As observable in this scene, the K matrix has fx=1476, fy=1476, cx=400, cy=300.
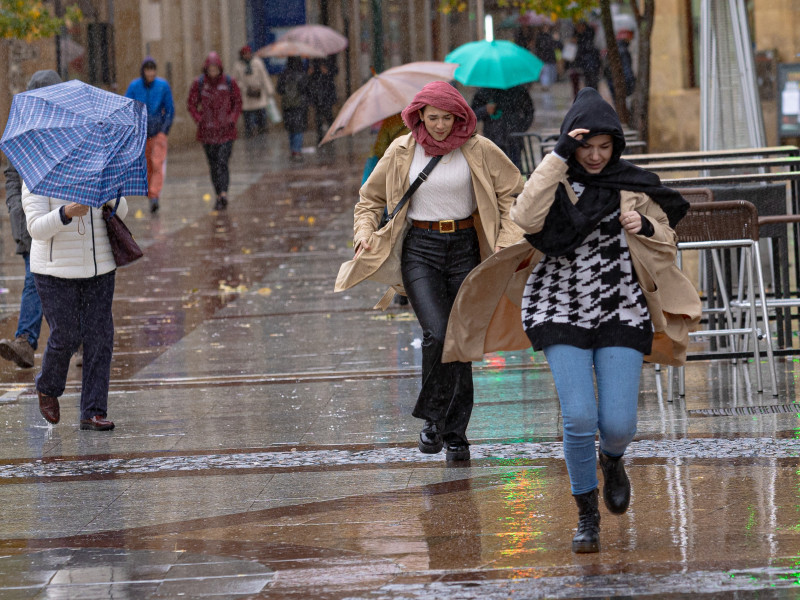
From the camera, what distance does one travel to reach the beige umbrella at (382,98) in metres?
10.7

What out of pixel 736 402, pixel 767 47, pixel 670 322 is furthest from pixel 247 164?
pixel 670 322

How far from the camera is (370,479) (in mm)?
6785

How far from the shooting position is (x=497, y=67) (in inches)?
596

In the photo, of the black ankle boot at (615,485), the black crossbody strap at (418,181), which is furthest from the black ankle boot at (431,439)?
the black ankle boot at (615,485)

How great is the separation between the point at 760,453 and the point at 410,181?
6.70ft

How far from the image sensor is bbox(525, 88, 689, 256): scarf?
5273 mm

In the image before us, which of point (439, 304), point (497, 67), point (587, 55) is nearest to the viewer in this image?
point (439, 304)

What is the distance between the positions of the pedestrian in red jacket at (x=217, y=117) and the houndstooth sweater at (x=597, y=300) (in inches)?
579

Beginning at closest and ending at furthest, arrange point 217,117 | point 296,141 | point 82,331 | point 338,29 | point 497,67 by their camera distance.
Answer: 1. point 82,331
2. point 497,67
3. point 217,117
4. point 296,141
5. point 338,29

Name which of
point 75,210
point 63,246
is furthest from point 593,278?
point 63,246

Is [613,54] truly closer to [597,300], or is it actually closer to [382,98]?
[382,98]

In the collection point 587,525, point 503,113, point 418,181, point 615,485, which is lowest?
point 587,525

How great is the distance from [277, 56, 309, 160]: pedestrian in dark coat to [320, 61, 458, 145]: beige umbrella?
1640cm

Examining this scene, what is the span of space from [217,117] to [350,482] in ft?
46.3
